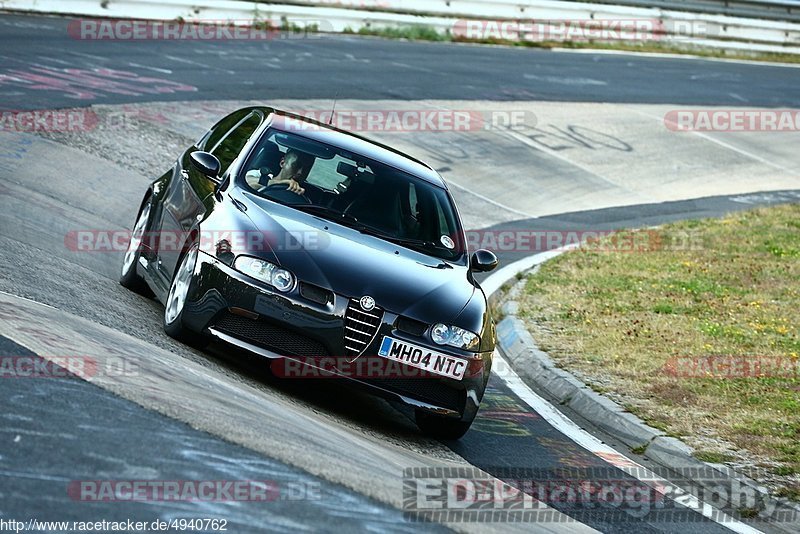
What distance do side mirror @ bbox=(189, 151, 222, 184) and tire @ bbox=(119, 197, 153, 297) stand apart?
41.5 inches

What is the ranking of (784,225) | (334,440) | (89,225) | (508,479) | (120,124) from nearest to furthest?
(334,440) < (508,479) < (89,225) < (120,124) < (784,225)

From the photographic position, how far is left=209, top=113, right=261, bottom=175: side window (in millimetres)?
Result: 8922

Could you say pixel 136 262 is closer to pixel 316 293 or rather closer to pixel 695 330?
pixel 316 293

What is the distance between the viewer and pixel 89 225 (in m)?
11.4

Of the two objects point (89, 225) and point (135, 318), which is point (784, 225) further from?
point (135, 318)

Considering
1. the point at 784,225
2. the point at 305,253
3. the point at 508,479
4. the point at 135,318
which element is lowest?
the point at 784,225

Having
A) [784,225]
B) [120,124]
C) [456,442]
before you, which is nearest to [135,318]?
[456,442]

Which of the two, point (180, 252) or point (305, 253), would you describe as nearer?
point (305, 253)

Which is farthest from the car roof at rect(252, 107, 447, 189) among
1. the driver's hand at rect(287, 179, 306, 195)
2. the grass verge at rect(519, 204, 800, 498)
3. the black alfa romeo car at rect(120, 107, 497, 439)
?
the grass verge at rect(519, 204, 800, 498)

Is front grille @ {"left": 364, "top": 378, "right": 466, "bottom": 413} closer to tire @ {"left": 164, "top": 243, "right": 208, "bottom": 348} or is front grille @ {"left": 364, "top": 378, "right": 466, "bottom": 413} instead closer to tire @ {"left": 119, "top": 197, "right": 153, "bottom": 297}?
tire @ {"left": 164, "top": 243, "right": 208, "bottom": 348}

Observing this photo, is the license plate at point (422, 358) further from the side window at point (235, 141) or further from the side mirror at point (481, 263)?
the side window at point (235, 141)

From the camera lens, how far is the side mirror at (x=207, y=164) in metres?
8.55

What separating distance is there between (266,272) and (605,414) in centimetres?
305

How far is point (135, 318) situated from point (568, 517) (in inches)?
130
